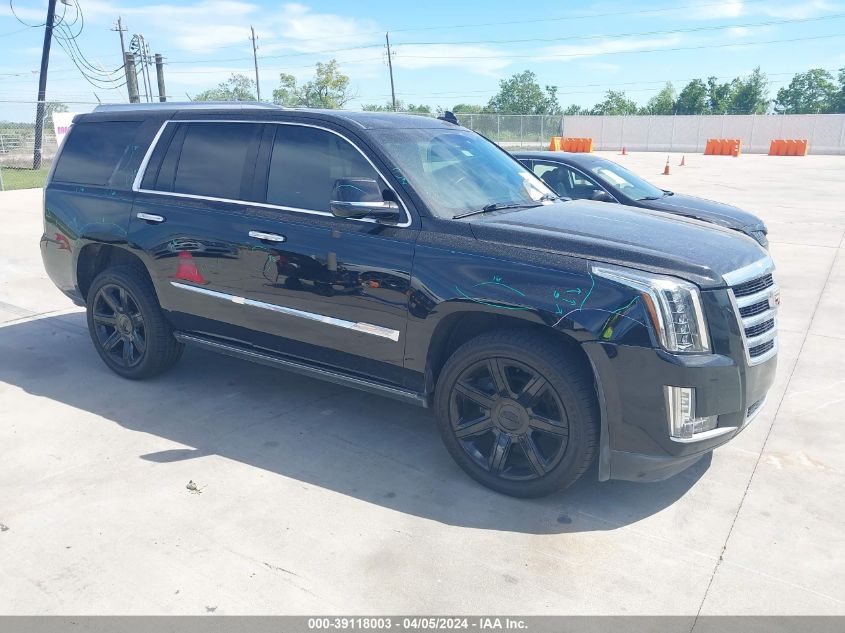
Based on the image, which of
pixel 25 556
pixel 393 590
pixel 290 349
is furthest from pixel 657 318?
pixel 25 556

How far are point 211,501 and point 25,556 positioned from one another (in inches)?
33.8

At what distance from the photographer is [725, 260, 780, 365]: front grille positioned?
350 centimetres

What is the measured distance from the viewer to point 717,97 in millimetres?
83562

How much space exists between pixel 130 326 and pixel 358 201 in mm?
2421

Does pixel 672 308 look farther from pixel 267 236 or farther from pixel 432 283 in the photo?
pixel 267 236

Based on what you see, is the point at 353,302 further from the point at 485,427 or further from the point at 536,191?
the point at 536,191

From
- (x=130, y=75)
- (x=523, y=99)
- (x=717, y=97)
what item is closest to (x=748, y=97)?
(x=717, y=97)

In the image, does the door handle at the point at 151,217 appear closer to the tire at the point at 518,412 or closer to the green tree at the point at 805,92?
the tire at the point at 518,412

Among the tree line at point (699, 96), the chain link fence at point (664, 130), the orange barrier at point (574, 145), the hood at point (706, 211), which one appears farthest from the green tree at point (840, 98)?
the hood at point (706, 211)

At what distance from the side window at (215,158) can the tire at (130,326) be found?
2.64ft

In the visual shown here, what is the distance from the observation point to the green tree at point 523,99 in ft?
354

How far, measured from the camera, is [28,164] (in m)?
26.0

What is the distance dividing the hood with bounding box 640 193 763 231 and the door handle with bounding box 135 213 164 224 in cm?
546

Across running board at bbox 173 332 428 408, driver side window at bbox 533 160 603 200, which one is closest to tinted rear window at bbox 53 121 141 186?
running board at bbox 173 332 428 408
